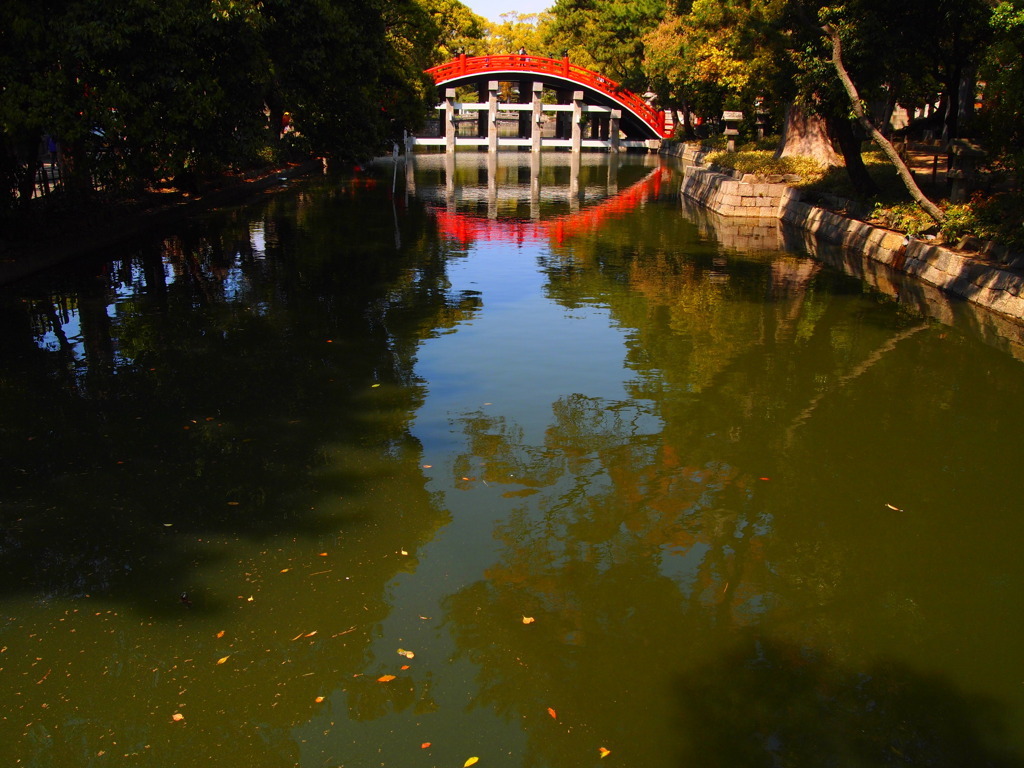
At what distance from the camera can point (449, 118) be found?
163ft

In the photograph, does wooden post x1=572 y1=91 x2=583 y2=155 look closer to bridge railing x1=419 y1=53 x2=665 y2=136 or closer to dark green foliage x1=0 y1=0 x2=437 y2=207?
bridge railing x1=419 y1=53 x2=665 y2=136

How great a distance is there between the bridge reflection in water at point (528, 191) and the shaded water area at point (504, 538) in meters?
9.03

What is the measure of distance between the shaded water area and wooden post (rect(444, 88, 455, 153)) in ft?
133

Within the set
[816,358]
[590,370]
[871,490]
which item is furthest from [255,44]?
[871,490]

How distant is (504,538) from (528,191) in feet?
80.8

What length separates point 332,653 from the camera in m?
4.44

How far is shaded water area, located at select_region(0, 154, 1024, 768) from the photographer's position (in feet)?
13.2

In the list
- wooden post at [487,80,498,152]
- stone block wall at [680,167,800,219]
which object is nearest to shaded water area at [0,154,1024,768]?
stone block wall at [680,167,800,219]

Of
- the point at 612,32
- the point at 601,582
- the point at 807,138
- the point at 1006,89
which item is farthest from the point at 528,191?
the point at 612,32

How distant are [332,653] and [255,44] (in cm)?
1305

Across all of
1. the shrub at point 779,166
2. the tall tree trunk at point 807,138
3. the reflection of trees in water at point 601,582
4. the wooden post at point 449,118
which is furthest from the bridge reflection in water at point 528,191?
the reflection of trees in water at point 601,582

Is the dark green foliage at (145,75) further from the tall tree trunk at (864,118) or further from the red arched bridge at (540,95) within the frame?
the red arched bridge at (540,95)

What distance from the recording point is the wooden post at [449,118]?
49175 millimetres

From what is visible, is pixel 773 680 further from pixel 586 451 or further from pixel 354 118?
pixel 354 118
